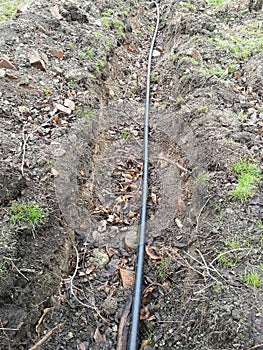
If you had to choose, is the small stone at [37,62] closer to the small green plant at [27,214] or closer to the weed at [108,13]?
the small green plant at [27,214]

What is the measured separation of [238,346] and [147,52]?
5724 millimetres

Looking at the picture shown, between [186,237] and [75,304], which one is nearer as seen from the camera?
[75,304]

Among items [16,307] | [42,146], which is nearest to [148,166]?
[42,146]

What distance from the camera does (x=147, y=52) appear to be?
7008 millimetres

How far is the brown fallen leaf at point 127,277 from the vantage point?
330cm

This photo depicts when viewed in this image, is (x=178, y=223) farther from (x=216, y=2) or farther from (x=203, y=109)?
(x=216, y=2)

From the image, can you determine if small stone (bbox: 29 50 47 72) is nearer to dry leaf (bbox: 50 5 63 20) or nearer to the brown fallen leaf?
dry leaf (bbox: 50 5 63 20)

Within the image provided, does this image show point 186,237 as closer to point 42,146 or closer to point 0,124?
point 42,146

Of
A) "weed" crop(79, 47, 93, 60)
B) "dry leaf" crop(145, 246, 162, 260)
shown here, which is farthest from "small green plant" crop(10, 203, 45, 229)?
"weed" crop(79, 47, 93, 60)

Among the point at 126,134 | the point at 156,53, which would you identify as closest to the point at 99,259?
the point at 126,134

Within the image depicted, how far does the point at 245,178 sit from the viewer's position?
3.44 metres

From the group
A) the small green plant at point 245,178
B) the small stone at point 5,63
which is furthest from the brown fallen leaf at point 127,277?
the small stone at point 5,63

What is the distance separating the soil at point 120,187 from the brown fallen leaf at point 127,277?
0.05 ft

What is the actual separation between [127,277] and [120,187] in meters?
1.18
